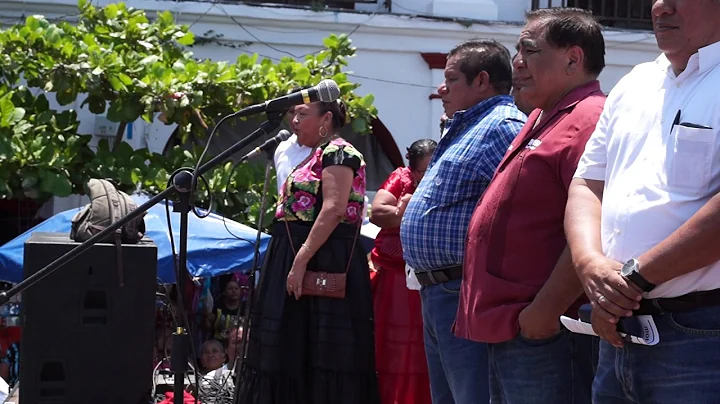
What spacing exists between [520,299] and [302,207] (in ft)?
7.55

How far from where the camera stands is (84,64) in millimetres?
8266

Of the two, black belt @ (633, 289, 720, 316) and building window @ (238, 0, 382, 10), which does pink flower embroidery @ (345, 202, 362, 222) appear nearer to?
black belt @ (633, 289, 720, 316)

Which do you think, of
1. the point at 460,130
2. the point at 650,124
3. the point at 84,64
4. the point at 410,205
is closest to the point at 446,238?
the point at 410,205

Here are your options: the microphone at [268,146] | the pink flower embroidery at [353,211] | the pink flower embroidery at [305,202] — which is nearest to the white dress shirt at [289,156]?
the pink flower embroidery at [305,202]

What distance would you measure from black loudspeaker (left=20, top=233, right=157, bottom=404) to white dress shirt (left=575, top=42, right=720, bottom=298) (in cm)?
259

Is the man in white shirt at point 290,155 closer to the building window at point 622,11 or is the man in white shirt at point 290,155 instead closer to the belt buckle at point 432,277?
the belt buckle at point 432,277

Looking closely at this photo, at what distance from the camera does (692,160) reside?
237 centimetres

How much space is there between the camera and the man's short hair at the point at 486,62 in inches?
→ 160

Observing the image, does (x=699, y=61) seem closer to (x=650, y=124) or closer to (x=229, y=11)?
(x=650, y=124)

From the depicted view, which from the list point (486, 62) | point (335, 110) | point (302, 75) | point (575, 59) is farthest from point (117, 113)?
point (575, 59)

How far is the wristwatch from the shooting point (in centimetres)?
235

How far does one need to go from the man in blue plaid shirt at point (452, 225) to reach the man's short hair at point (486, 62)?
10cm

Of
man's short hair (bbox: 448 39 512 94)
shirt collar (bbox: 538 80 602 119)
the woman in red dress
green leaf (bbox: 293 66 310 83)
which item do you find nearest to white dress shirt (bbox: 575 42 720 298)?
shirt collar (bbox: 538 80 602 119)

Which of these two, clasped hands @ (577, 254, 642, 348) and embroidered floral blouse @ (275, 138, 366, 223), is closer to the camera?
clasped hands @ (577, 254, 642, 348)
